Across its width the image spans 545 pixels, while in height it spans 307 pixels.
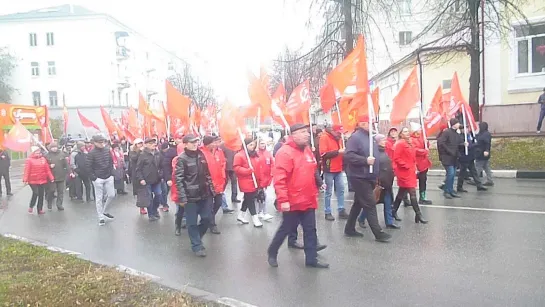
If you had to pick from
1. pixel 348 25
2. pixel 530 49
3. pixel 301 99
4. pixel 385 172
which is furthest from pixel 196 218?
pixel 530 49

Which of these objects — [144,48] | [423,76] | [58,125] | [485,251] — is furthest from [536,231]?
[144,48]

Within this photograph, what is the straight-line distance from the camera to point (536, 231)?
7320mm

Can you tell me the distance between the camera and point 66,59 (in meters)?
51.5

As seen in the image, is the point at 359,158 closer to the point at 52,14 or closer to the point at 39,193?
the point at 39,193

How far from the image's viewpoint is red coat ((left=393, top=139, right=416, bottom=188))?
8234 millimetres

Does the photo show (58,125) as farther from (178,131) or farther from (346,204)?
(346,204)

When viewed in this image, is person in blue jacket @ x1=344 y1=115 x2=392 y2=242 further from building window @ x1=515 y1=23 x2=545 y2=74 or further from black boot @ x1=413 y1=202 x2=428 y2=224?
building window @ x1=515 y1=23 x2=545 y2=74

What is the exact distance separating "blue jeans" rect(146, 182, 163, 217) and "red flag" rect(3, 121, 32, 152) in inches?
211

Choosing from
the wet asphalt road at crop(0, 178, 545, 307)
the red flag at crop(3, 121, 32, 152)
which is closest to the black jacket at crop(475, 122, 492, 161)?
the wet asphalt road at crop(0, 178, 545, 307)

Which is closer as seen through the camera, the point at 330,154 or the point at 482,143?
the point at 330,154

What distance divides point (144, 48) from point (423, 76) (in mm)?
46455

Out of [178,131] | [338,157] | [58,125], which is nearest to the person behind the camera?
[338,157]

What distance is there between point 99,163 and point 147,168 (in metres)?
0.93

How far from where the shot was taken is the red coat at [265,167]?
355 inches
